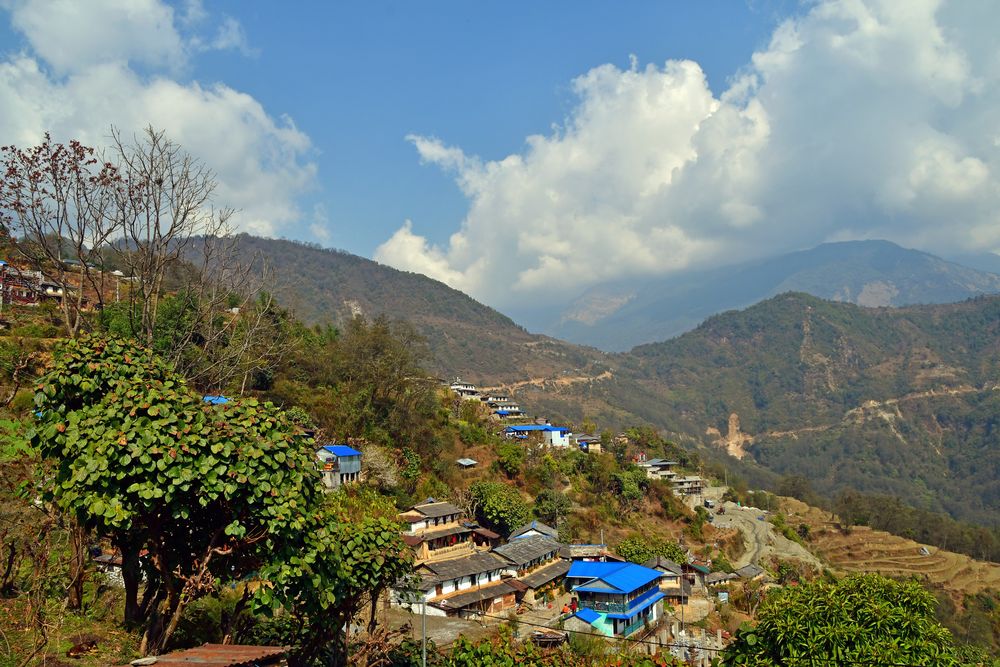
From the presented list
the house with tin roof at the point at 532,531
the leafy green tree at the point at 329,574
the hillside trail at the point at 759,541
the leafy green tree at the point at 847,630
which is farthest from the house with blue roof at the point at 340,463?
the hillside trail at the point at 759,541

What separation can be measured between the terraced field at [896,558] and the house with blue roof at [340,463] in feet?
152

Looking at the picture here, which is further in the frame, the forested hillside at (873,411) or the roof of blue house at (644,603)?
the forested hillside at (873,411)

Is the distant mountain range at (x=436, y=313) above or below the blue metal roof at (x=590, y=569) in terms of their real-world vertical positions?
above

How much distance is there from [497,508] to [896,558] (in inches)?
1859

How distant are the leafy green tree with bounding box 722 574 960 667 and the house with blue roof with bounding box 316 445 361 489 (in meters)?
22.4

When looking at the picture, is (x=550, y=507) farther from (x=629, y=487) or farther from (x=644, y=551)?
(x=629, y=487)

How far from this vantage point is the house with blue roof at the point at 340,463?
28.9 metres

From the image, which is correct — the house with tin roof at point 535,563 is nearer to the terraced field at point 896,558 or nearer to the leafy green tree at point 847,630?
the leafy green tree at point 847,630

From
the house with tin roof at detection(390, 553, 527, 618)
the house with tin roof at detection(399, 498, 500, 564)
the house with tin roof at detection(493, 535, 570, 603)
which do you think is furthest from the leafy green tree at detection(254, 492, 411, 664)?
the house with tin roof at detection(493, 535, 570, 603)

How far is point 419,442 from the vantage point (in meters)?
37.2

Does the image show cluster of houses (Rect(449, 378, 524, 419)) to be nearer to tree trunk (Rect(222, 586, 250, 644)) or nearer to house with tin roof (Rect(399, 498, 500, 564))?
house with tin roof (Rect(399, 498, 500, 564))

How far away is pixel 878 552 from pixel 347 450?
57.0m

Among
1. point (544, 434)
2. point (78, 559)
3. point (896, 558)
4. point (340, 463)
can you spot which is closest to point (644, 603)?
point (340, 463)

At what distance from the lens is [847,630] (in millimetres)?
8906
